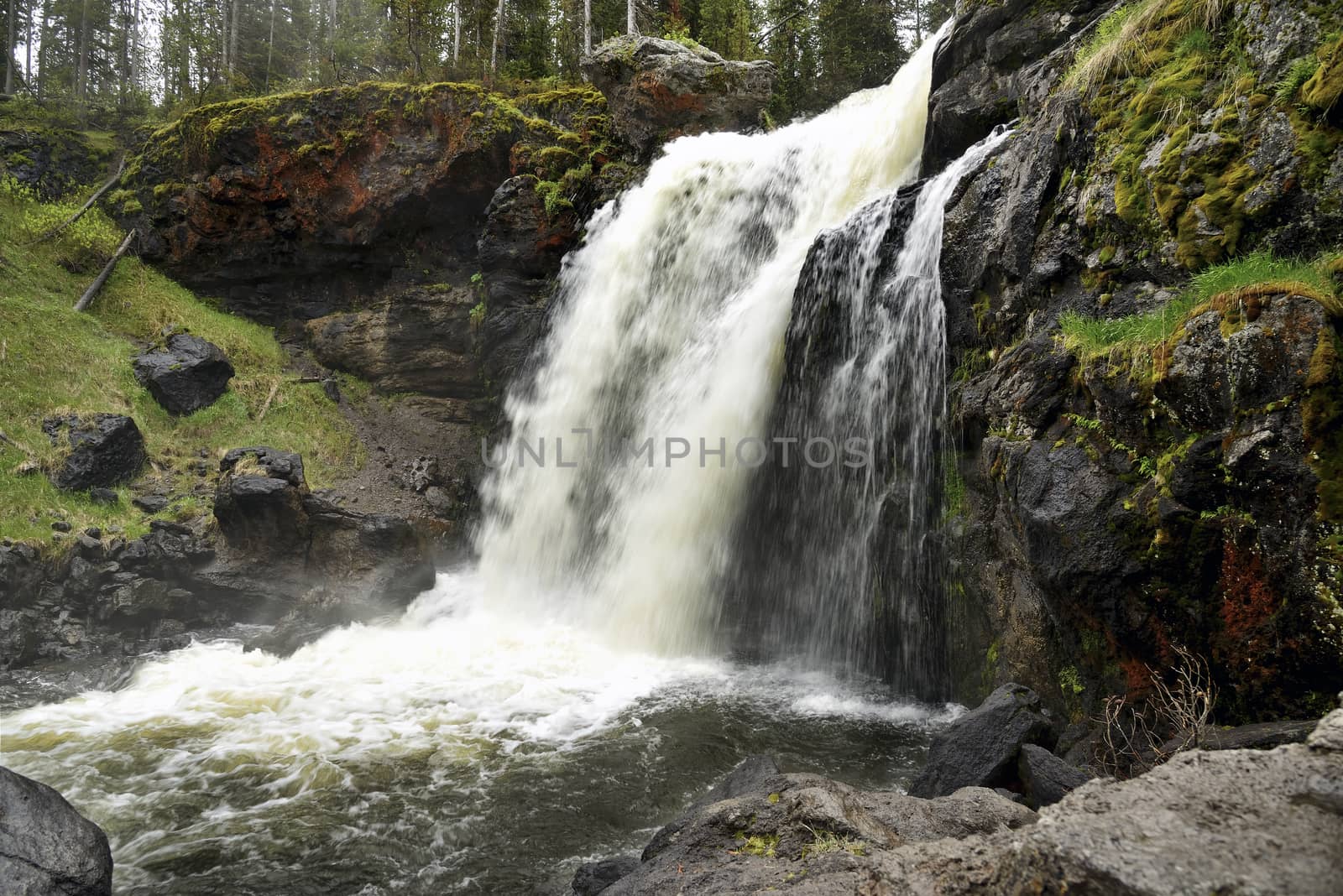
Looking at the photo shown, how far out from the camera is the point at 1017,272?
714cm

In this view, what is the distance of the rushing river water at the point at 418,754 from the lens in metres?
5.48

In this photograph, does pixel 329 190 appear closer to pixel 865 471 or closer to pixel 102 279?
pixel 102 279

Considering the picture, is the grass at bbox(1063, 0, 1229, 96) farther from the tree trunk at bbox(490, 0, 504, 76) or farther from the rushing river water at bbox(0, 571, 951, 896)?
the tree trunk at bbox(490, 0, 504, 76)

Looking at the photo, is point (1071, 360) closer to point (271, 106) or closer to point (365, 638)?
point (365, 638)

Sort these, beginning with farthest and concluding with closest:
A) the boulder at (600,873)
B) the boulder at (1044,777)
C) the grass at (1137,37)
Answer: the grass at (1137,37), the boulder at (600,873), the boulder at (1044,777)

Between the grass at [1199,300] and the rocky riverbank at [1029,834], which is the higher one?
the grass at [1199,300]

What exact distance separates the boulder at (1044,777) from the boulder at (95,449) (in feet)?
51.3

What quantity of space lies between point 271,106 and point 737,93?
495 inches

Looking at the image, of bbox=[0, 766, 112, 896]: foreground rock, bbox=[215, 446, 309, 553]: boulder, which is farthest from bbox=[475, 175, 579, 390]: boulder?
bbox=[0, 766, 112, 896]: foreground rock

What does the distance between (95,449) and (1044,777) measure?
52.9ft

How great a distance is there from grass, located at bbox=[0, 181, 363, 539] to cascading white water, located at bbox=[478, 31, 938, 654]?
5770 mm

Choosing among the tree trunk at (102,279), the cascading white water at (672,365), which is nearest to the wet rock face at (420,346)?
the cascading white water at (672,365)

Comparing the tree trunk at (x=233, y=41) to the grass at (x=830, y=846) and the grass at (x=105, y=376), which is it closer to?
the grass at (x=105, y=376)

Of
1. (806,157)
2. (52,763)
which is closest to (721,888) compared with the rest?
(52,763)
